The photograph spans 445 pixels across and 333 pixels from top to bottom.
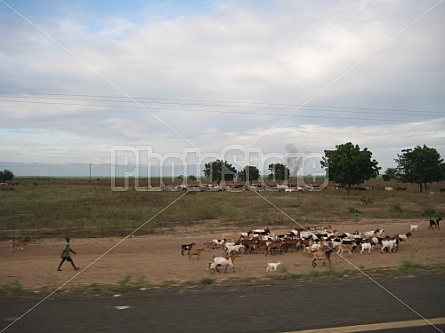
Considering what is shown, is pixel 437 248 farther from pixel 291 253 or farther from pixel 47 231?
pixel 47 231

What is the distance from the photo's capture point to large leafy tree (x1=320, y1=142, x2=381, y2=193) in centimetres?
5934

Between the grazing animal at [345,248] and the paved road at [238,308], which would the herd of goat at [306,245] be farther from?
the paved road at [238,308]

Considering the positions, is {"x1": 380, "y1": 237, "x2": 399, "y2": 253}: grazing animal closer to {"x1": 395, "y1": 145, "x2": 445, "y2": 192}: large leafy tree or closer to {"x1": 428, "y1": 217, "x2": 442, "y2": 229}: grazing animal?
{"x1": 428, "y1": 217, "x2": 442, "y2": 229}: grazing animal

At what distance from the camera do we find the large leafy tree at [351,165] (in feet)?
195

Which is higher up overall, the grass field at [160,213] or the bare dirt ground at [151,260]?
the grass field at [160,213]

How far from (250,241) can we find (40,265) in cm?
900

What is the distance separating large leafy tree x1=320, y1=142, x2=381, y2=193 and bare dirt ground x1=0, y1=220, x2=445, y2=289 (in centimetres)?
3098

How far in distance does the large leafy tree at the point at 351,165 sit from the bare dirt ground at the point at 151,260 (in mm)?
30981

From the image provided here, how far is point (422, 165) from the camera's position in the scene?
216 ft

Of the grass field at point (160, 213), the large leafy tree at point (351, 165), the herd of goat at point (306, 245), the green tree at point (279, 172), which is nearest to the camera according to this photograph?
the herd of goat at point (306, 245)

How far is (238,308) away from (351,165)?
55089mm

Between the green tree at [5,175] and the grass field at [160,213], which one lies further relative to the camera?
the green tree at [5,175]

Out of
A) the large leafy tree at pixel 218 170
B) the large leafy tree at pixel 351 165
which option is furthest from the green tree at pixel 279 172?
the large leafy tree at pixel 351 165

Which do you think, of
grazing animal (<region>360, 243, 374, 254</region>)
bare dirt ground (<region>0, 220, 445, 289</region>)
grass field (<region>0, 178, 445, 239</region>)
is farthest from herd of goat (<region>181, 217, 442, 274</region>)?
grass field (<region>0, 178, 445, 239</region>)
